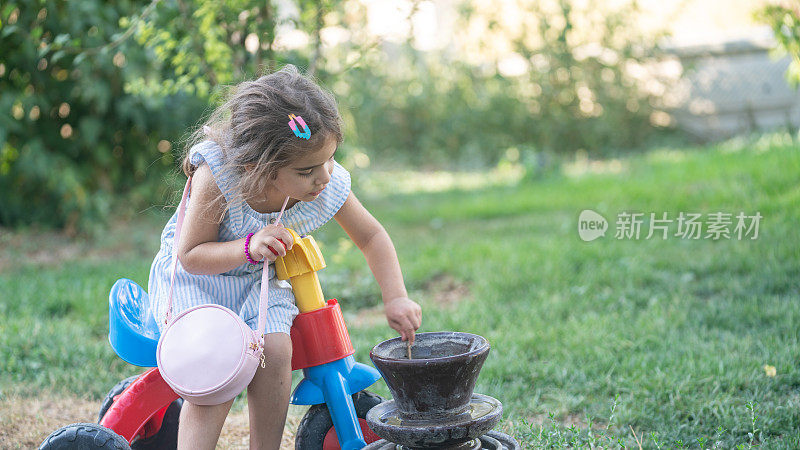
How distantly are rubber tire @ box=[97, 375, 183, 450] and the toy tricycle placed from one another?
0.53 ft

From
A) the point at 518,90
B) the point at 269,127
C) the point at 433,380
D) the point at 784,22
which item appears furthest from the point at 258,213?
the point at 518,90

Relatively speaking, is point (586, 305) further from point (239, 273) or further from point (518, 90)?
point (518, 90)

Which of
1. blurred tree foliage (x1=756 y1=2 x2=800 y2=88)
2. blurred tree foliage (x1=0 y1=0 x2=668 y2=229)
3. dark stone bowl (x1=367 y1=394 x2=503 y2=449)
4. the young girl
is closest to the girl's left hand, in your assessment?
the young girl

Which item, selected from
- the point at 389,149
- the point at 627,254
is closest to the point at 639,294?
the point at 627,254

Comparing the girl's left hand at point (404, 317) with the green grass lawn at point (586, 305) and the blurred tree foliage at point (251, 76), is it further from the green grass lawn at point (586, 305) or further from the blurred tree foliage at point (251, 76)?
the blurred tree foliage at point (251, 76)

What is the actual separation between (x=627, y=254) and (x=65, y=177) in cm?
364

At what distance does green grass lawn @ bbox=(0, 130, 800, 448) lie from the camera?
2525mm

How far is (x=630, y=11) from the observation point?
8609 millimetres

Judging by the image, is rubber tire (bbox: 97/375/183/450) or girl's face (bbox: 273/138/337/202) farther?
rubber tire (bbox: 97/375/183/450)

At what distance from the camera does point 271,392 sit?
6.65 ft

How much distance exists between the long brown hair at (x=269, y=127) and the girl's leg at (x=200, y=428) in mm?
551

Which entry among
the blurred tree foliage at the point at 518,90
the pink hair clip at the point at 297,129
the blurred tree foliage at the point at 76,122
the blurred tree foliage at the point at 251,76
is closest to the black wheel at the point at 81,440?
the pink hair clip at the point at 297,129

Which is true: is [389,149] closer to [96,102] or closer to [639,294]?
[96,102]

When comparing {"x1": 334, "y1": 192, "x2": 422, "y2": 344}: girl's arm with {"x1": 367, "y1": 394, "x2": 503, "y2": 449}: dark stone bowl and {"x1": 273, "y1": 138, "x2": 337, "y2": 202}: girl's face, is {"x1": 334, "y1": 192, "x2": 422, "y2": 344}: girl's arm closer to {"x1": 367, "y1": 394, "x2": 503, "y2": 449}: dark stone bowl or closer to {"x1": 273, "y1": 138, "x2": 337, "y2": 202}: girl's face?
{"x1": 273, "y1": 138, "x2": 337, "y2": 202}: girl's face
